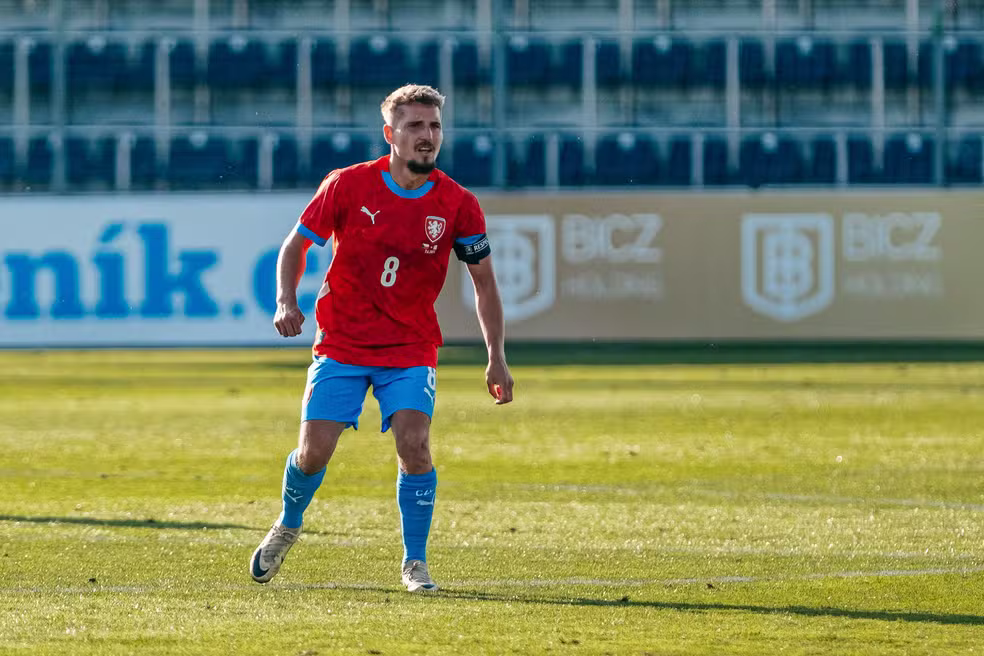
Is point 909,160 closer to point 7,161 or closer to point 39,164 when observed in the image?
point 39,164

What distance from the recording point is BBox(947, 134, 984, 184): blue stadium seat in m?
34.9

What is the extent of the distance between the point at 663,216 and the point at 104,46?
13.7 m

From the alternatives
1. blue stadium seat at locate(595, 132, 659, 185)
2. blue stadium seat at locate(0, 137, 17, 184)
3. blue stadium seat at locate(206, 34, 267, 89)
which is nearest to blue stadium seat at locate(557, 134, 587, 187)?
blue stadium seat at locate(595, 132, 659, 185)

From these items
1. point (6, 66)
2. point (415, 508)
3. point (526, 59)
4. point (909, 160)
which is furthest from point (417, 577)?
point (6, 66)

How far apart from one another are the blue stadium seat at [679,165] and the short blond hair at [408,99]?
27.7 metres

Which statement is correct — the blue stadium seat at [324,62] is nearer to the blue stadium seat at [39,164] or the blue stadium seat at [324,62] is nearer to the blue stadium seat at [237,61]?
the blue stadium seat at [237,61]

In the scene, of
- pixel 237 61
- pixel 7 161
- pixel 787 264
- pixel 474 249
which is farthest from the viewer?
pixel 237 61

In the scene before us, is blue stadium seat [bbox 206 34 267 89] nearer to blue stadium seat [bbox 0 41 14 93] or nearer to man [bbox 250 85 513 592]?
blue stadium seat [bbox 0 41 14 93]

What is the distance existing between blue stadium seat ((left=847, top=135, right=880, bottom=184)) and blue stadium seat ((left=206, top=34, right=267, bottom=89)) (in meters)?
11.3

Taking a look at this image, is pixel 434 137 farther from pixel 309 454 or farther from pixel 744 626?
pixel 744 626

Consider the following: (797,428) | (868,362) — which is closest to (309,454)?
(797,428)

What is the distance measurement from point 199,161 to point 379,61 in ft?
15.2

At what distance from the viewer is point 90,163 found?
34469 mm

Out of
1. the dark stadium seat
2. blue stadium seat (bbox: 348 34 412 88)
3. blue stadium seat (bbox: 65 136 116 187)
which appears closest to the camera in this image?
blue stadium seat (bbox: 65 136 116 187)
